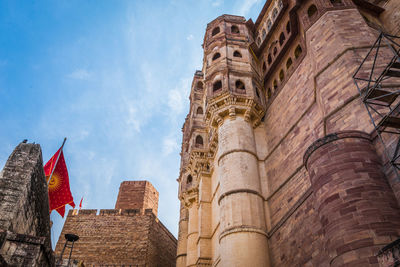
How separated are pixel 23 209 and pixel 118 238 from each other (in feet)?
49.0

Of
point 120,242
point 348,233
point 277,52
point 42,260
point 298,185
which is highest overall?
point 277,52

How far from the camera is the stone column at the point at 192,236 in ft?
51.0

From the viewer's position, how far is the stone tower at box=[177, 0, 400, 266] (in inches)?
228

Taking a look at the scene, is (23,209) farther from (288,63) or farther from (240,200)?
(288,63)

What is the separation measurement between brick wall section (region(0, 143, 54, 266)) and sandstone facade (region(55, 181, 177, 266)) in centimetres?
1261

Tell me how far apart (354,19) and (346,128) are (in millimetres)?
4131

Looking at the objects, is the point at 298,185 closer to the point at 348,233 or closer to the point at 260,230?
the point at 260,230

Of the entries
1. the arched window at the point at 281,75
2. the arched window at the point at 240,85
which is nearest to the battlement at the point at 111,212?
the arched window at the point at 240,85

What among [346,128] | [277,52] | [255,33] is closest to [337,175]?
[346,128]

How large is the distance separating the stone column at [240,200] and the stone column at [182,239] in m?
7.51

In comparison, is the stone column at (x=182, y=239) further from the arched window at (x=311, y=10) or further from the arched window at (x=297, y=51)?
the arched window at (x=311, y=10)

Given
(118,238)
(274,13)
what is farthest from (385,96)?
(118,238)

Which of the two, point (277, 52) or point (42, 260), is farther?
point (277, 52)

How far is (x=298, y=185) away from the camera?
30.2 ft
